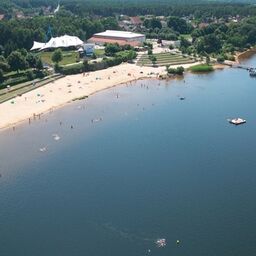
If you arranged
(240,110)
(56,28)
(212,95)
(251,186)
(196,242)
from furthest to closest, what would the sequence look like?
(56,28)
(212,95)
(240,110)
(251,186)
(196,242)

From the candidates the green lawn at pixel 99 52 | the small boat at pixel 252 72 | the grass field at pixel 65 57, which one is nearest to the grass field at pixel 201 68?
the small boat at pixel 252 72

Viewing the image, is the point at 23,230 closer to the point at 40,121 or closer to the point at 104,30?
the point at 40,121

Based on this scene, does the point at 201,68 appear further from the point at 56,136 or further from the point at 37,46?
the point at 56,136

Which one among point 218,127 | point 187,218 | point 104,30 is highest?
point 187,218

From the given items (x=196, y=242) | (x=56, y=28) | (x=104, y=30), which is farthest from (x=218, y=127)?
(x=104, y=30)

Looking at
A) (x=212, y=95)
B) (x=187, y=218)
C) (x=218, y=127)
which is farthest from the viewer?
(x=212, y=95)

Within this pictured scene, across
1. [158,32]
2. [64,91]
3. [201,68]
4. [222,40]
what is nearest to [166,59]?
[201,68]

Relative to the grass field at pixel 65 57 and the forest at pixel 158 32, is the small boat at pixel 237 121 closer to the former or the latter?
the forest at pixel 158 32
